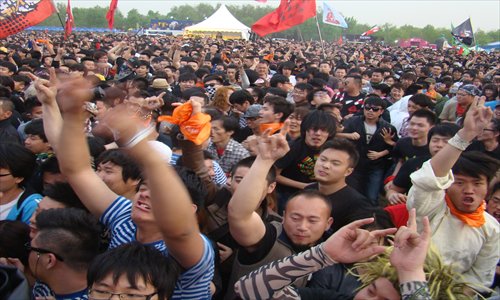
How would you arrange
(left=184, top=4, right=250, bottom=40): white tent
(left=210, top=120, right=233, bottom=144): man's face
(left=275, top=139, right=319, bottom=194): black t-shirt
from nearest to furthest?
(left=275, top=139, right=319, bottom=194): black t-shirt < (left=210, top=120, right=233, bottom=144): man's face < (left=184, top=4, right=250, bottom=40): white tent

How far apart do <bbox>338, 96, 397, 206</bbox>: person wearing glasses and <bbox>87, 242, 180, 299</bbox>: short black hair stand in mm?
3285

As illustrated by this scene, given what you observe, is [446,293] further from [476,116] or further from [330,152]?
[330,152]

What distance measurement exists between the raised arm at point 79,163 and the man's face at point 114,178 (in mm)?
523

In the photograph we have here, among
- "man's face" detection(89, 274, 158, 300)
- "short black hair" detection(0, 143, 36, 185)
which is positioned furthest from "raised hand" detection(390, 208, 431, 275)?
"short black hair" detection(0, 143, 36, 185)

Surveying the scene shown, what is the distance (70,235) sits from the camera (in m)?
2.12

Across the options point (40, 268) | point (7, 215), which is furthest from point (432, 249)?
point (7, 215)

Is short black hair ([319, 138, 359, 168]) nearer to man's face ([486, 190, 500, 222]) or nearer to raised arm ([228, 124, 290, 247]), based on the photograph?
man's face ([486, 190, 500, 222])

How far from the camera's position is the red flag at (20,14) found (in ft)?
24.0

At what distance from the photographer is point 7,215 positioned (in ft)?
9.38

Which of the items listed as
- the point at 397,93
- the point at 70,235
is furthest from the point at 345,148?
the point at 397,93

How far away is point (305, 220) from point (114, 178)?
124 centimetres

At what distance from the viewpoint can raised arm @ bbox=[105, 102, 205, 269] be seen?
1.51 meters

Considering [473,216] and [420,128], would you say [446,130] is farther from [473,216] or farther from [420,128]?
[473,216]

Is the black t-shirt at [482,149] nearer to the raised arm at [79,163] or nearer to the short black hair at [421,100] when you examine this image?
the short black hair at [421,100]
